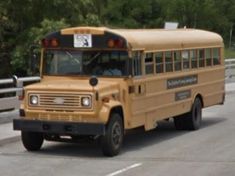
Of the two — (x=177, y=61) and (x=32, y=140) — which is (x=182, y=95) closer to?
(x=177, y=61)

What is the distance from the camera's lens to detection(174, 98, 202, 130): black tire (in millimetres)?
16656

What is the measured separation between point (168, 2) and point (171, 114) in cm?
5996

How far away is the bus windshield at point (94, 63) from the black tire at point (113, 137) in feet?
3.33

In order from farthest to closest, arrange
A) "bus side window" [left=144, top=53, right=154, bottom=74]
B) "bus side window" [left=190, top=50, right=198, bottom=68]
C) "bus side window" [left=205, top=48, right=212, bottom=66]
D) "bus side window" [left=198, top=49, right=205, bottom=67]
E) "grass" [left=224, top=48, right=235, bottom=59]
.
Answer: "grass" [left=224, top=48, right=235, bottom=59] → "bus side window" [left=205, top=48, right=212, bottom=66] → "bus side window" [left=198, top=49, right=205, bottom=67] → "bus side window" [left=190, top=50, right=198, bottom=68] → "bus side window" [left=144, top=53, right=154, bottom=74]

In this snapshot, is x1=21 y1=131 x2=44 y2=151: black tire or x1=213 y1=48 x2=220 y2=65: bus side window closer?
x1=21 y1=131 x2=44 y2=151: black tire

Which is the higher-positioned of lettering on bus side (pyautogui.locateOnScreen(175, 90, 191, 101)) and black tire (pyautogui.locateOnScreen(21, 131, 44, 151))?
lettering on bus side (pyautogui.locateOnScreen(175, 90, 191, 101))

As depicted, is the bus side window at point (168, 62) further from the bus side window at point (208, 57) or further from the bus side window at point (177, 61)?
the bus side window at point (208, 57)

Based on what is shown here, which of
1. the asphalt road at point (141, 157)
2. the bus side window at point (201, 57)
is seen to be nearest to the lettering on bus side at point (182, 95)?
the asphalt road at point (141, 157)

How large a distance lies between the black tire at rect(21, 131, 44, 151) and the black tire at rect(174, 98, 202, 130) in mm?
4170

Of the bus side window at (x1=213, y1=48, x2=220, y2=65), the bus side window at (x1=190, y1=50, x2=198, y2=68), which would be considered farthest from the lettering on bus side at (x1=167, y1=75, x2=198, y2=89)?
the bus side window at (x1=213, y1=48, x2=220, y2=65)

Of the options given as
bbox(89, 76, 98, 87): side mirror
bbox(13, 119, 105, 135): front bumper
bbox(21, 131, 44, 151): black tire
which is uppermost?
bbox(89, 76, 98, 87): side mirror

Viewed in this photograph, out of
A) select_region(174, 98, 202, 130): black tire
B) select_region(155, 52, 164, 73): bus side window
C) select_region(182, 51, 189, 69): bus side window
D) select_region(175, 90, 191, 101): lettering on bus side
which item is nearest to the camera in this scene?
select_region(155, 52, 164, 73): bus side window

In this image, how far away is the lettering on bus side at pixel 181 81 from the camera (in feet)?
51.4

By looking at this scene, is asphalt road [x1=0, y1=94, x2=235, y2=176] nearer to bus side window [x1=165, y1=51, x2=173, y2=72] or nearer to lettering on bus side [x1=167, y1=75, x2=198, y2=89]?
lettering on bus side [x1=167, y1=75, x2=198, y2=89]
